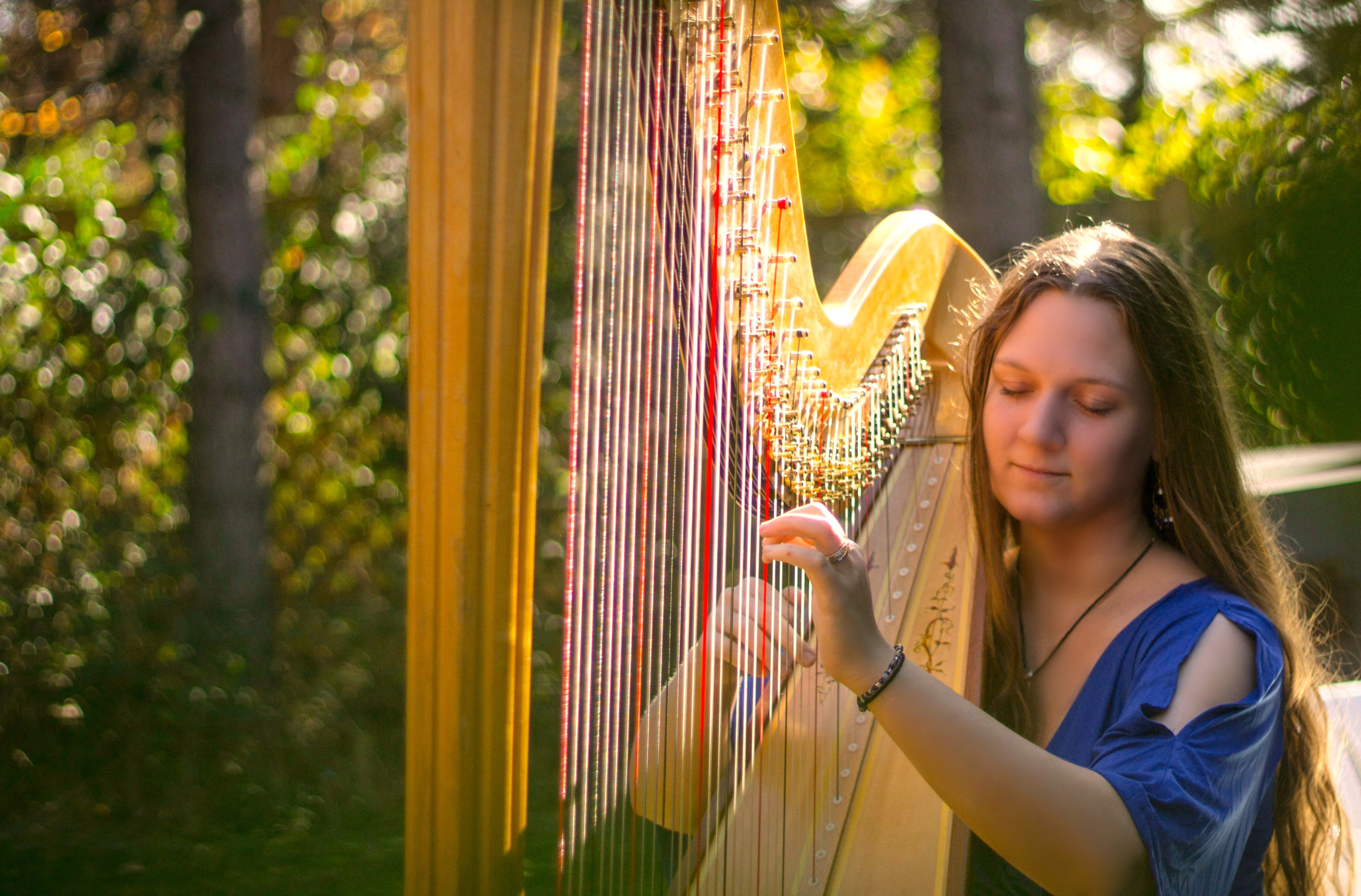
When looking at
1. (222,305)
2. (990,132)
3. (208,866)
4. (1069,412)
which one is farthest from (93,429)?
(1069,412)

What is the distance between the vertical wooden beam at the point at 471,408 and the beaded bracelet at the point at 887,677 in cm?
50

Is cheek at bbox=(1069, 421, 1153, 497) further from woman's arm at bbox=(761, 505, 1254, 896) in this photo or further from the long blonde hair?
woman's arm at bbox=(761, 505, 1254, 896)

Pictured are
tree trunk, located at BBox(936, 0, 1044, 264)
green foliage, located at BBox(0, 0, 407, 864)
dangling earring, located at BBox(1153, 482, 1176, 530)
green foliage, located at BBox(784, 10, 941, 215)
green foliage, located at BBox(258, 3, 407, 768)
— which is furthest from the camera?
green foliage, located at BBox(784, 10, 941, 215)

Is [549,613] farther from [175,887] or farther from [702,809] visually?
[702,809]

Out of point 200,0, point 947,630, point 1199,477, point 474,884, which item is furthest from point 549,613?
point 474,884

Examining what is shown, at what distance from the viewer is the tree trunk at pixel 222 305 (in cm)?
388

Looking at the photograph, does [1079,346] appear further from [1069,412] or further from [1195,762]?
[1195,762]

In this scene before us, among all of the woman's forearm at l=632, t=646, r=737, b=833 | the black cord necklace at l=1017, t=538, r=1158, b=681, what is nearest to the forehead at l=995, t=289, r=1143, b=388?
the black cord necklace at l=1017, t=538, r=1158, b=681

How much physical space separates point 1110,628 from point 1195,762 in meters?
0.36

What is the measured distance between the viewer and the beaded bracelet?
42.8 inches

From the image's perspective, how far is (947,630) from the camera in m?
1.64

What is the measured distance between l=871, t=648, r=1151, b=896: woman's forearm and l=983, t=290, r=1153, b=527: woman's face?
1.33 feet

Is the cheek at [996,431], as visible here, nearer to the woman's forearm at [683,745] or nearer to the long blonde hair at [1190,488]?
the long blonde hair at [1190,488]

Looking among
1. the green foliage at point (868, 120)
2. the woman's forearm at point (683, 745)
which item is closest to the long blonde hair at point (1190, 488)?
the woman's forearm at point (683, 745)
